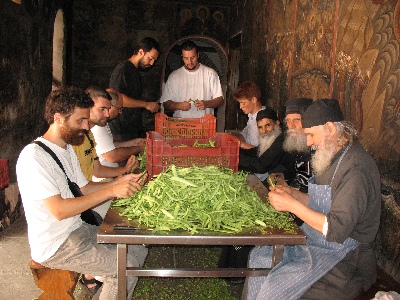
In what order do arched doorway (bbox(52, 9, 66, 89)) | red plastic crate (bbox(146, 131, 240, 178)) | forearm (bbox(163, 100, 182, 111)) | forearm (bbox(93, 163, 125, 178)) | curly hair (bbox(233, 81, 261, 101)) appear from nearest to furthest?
red plastic crate (bbox(146, 131, 240, 178)) < forearm (bbox(93, 163, 125, 178)) < curly hair (bbox(233, 81, 261, 101)) < forearm (bbox(163, 100, 182, 111)) < arched doorway (bbox(52, 9, 66, 89))

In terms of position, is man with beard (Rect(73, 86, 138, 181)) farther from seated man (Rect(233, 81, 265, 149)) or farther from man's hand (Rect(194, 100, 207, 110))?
man's hand (Rect(194, 100, 207, 110))

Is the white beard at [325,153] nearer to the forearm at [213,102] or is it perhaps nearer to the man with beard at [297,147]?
the man with beard at [297,147]

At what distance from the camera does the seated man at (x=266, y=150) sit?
5.36 meters

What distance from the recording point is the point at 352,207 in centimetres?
295

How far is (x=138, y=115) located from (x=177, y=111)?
3.66ft

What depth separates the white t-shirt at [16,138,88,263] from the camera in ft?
10.3

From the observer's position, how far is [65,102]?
3449 millimetres

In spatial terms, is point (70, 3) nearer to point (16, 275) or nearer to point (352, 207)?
point (16, 275)

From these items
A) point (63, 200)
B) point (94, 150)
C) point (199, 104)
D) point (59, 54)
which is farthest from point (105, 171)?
point (59, 54)

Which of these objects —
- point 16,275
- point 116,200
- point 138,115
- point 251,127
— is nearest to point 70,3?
point 138,115

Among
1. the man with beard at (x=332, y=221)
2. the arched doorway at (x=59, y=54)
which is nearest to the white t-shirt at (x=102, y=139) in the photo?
the man with beard at (x=332, y=221)

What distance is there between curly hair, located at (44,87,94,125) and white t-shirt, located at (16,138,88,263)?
0.28m

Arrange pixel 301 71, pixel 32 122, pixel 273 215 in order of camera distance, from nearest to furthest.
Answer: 1. pixel 273 215
2. pixel 301 71
3. pixel 32 122

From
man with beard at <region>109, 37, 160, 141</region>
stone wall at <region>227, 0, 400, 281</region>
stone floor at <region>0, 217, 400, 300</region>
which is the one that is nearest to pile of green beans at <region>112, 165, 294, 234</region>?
stone floor at <region>0, 217, 400, 300</region>
